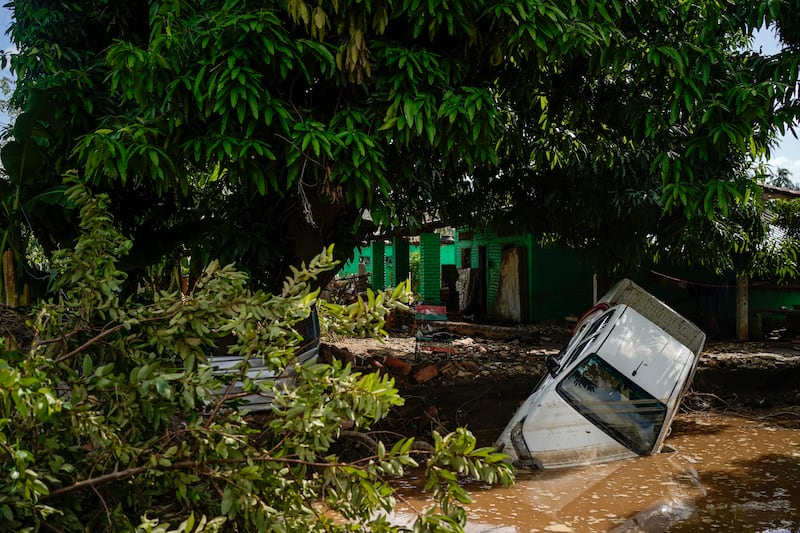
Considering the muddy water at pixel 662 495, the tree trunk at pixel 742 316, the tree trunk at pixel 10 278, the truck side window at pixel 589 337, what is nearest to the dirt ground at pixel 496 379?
the tree trunk at pixel 742 316

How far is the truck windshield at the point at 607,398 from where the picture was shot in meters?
7.14

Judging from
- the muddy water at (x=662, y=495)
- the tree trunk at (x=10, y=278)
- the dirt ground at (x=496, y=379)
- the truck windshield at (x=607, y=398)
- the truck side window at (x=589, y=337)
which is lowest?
the muddy water at (x=662, y=495)

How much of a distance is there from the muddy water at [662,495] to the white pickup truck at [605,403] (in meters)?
0.19

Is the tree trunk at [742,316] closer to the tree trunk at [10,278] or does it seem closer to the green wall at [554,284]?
the green wall at [554,284]

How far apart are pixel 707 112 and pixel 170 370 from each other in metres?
4.78

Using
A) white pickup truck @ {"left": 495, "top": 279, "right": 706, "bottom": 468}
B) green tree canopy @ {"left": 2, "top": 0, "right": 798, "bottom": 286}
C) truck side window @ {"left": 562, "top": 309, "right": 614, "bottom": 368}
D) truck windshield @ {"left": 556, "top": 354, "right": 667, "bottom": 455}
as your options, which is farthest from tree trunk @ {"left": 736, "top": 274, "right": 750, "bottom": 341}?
truck windshield @ {"left": 556, "top": 354, "right": 667, "bottom": 455}

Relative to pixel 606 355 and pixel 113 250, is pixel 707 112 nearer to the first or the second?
pixel 606 355

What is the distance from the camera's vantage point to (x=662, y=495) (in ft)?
20.9

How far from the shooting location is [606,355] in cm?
723

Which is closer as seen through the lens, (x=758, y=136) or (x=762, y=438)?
(x=758, y=136)

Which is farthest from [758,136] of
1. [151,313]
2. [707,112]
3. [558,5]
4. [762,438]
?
[151,313]

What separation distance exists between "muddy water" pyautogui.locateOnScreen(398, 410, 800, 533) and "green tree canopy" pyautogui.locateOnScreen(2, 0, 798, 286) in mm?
2689

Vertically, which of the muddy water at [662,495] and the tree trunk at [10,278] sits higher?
the tree trunk at [10,278]

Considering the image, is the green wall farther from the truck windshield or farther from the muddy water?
the truck windshield
